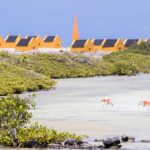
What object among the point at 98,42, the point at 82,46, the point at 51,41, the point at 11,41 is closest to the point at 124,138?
the point at 82,46

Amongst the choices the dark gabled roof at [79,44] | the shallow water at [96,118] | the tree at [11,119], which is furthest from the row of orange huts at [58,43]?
the tree at [11,119]

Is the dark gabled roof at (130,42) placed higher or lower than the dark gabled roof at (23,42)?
higher

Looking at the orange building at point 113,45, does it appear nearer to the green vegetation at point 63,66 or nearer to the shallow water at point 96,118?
the green vegetation at point 63,66

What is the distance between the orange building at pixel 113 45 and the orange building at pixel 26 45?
1301 cm

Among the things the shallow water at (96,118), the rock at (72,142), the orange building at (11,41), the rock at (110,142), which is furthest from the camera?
the orange building at (11,41)

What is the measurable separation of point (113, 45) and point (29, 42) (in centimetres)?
1543

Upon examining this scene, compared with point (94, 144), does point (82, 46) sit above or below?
above

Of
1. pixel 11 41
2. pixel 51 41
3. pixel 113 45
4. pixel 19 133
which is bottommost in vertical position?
pixel 19 133

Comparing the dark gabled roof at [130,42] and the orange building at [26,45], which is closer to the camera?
the orange building at [26,45]

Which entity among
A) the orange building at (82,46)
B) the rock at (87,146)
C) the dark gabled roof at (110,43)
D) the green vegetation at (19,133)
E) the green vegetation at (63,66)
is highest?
the dark gabled roof at (110,43)

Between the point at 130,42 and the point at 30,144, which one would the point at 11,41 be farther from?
the point at 30,144

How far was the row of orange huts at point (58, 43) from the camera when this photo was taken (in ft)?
244

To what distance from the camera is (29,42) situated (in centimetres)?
7331

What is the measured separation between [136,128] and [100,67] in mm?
38434
